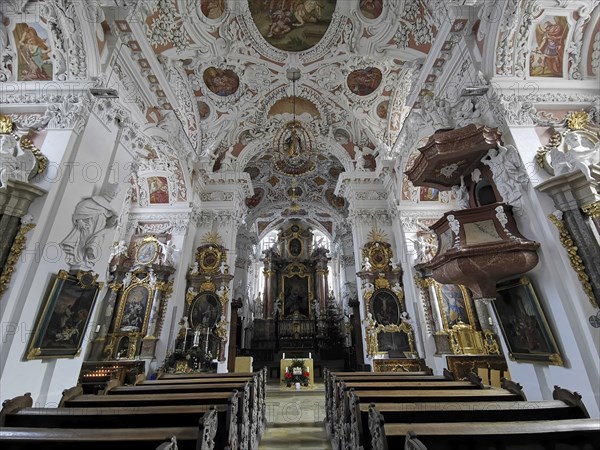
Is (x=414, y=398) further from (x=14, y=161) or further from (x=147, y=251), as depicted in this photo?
(x=147, y=251)

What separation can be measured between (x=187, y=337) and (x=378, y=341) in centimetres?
590

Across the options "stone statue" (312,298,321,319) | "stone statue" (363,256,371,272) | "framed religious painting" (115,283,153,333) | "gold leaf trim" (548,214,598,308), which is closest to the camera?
"gold leaf trim" (548,214,598,308)

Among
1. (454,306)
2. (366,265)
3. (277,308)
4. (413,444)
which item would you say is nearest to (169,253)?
(366,265)

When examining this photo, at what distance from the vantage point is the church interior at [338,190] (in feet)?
11.5

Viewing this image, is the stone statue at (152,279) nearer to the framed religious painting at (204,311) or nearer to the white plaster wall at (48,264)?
the framed religious painting at (204,311)

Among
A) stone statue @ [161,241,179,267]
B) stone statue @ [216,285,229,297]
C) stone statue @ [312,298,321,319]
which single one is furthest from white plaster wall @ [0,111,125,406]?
stone statue @ [312,298,321,319]

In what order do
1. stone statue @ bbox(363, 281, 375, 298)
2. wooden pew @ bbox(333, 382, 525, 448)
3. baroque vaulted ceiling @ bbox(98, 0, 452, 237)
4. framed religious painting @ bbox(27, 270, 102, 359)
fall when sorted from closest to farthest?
wooden pew @ bbox(333, 382, 525, 448), framed religious painting @ bbox(27, 270, 102, 359), baroque vaulted ceiling @ bbox(98, 0, 452, 237), stone statue @ bbox(363, 281, 375, 298)

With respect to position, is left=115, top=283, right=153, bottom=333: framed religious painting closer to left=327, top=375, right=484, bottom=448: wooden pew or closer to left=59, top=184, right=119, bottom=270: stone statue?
left=59, top=184, right=119, bottom=270: stone statue

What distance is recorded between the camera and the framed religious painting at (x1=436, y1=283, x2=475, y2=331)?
334 inches

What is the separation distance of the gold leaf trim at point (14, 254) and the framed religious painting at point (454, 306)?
30.5 ft

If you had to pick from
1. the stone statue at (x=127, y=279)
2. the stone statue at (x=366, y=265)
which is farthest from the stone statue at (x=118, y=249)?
the stone statue at (x=366, y=265)

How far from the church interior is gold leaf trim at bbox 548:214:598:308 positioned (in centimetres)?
2

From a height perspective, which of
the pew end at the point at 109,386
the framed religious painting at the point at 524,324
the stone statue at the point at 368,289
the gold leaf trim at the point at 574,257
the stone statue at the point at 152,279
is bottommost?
the pew end at the point at 109,386

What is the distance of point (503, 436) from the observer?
2.02m
